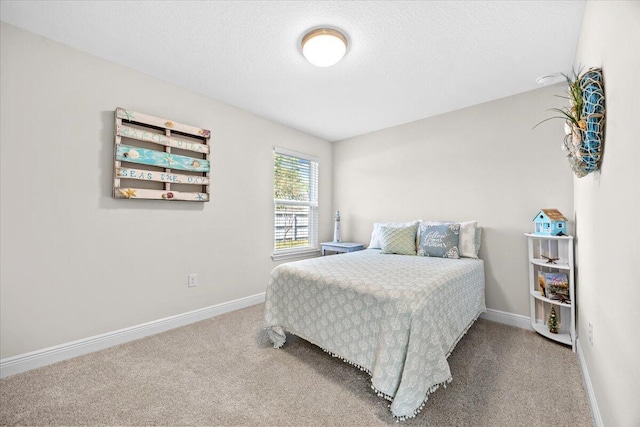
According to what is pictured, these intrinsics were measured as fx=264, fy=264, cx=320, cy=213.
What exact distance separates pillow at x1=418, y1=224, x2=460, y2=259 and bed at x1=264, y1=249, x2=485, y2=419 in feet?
0.73

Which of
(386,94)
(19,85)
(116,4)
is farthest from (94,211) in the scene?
(386,94)

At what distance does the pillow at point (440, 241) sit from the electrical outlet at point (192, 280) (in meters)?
2.40

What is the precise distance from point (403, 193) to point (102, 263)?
3313mm

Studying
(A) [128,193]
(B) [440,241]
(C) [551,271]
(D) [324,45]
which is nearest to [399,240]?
(B) [440,241]

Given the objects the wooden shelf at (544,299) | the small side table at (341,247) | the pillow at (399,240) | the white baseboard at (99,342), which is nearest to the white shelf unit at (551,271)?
the wooden shelf at (544,299)

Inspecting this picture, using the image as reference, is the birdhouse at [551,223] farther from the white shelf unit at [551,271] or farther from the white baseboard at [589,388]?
the white baseboard at [589,388]

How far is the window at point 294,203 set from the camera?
364cm

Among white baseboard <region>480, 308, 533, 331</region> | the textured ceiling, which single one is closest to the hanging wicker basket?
the textured ceiling

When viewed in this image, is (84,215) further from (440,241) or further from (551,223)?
(551,223)

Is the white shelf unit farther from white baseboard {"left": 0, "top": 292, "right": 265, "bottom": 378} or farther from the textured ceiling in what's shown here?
white baseboard {"left": 0, "top": 292, "right": 265, "bottom": 378}

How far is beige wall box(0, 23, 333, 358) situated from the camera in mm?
1824

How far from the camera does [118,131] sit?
219 centimetres

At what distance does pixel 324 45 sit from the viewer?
6.17ft

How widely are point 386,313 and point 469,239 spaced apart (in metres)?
1.75
